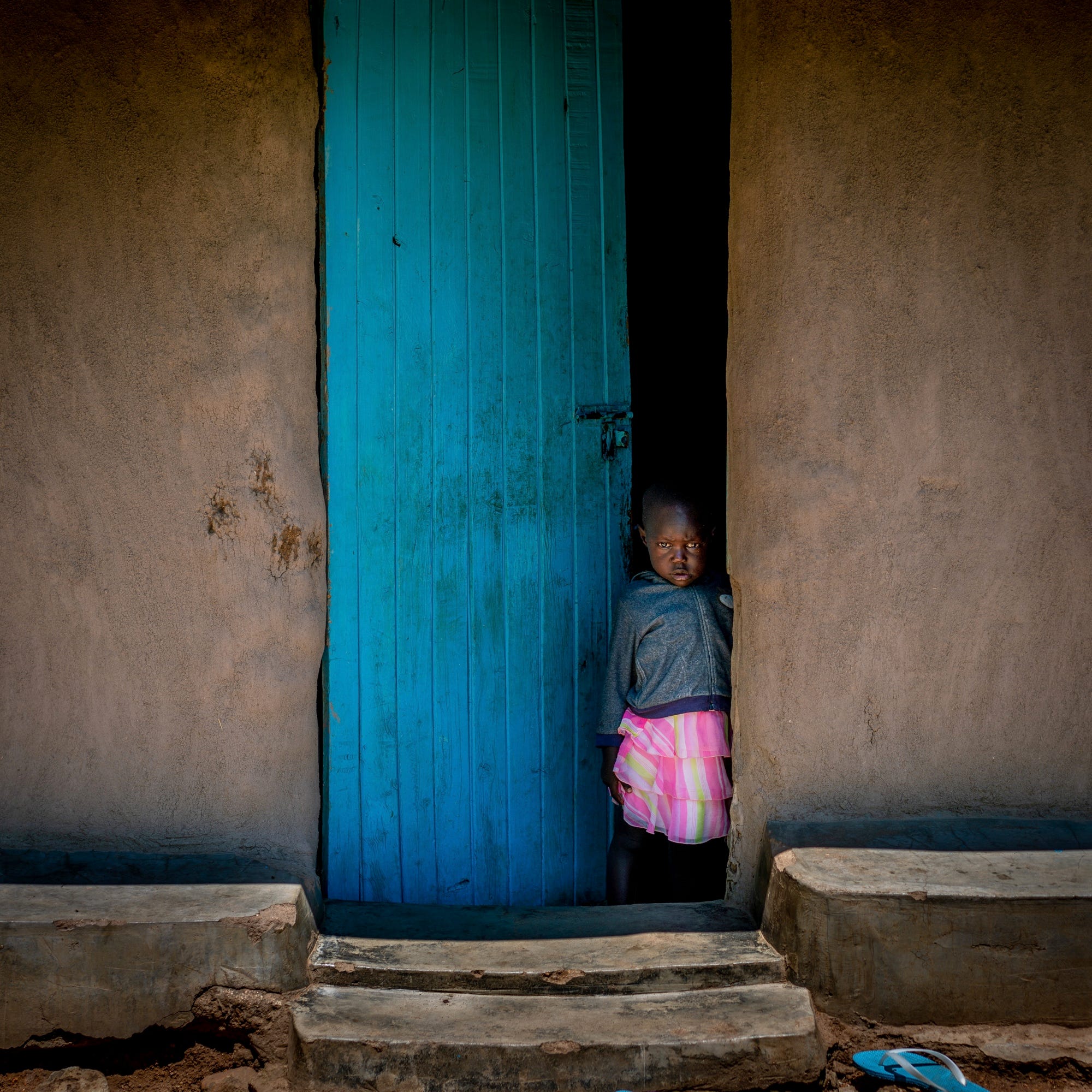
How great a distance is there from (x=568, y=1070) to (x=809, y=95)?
8.16 ft

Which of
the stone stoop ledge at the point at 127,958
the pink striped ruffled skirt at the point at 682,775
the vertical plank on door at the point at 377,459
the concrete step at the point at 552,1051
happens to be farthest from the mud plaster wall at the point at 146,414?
the pink striped ruffled skirt at the point at 682,775

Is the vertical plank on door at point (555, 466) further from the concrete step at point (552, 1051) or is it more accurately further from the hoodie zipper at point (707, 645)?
the concrete step at point (552, 1051)

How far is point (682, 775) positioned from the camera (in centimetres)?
273

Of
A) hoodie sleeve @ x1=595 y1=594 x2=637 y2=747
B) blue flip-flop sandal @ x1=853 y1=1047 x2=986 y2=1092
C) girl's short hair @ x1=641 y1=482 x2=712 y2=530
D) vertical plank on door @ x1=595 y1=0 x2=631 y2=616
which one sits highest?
vertical plank on door @ x1=595 y1=0 x2=631 y2=616

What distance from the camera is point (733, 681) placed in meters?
2.53

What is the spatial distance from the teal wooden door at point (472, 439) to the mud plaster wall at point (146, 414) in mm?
385

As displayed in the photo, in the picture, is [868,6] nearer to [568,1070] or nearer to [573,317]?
[573,317]

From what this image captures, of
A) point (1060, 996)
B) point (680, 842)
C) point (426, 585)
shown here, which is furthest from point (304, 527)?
point (1060, 996)

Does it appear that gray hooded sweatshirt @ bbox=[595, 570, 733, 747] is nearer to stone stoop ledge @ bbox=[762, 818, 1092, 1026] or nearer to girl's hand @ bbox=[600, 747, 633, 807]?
girl's hand @ bbox=[600, 747, 633, 807]

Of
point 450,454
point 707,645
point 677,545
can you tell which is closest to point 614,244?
point 450,454

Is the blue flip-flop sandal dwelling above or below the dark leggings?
below

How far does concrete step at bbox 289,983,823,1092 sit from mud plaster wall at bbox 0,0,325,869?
525mm

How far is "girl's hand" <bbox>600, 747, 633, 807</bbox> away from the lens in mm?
2785

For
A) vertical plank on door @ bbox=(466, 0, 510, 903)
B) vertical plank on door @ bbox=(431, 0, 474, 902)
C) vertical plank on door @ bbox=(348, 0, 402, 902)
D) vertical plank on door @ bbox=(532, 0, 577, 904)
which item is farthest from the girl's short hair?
vertical plank on door @ bbox=(348, 0, 402, 902)
